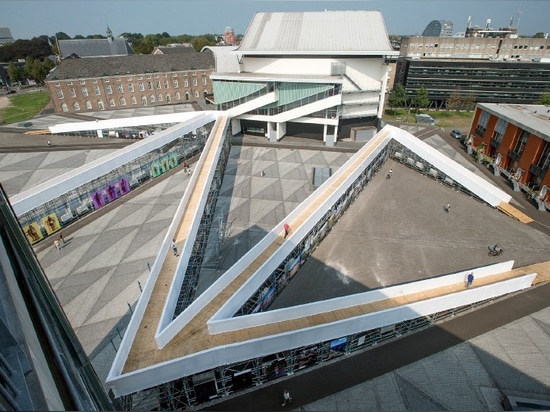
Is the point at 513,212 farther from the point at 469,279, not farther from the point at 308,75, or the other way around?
the point at 308,75

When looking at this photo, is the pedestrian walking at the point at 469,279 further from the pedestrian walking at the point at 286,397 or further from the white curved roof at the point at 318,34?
the white curved roof at the point at 318,34

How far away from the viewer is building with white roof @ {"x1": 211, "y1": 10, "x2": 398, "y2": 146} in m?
39.5

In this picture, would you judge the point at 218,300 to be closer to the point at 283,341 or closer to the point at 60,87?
the point at 283,341

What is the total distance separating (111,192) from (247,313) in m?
18.5

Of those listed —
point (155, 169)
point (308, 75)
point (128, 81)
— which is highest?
point (308, 75)

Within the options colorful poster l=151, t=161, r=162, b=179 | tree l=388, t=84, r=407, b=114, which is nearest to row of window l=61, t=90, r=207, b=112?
colorful poster l=151, t=161, r=162, b=179

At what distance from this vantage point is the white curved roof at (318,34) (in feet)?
137

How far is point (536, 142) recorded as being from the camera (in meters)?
32.1

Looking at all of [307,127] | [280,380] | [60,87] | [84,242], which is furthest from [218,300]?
[60,87]

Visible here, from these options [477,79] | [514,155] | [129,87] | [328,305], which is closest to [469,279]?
[328,305]

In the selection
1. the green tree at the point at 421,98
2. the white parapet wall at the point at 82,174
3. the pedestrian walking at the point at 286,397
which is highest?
the white parapet wall at the point at 82,174

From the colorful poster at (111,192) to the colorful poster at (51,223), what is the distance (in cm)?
471

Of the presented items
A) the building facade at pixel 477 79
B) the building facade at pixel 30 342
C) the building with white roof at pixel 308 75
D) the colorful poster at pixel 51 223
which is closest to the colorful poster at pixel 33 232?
the colorful poster at pixel 51 223

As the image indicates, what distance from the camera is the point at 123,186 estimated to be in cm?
2881
